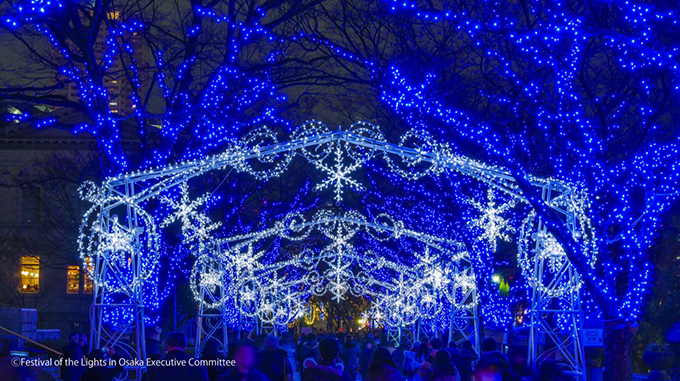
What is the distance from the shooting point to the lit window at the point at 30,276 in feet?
167

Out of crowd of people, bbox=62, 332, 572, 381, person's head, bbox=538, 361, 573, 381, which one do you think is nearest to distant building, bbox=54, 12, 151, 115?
crowd of people, bbox=62, 332, 572, 381

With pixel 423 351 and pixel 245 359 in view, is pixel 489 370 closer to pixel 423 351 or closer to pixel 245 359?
pixel 245 359

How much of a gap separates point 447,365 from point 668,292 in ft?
48.1

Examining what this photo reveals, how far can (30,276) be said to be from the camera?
51.5 metres

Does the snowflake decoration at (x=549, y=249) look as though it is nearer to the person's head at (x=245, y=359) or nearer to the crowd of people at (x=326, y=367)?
the crowd of people at (x=326, y=367)

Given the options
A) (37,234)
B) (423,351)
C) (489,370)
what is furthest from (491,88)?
(37,234)

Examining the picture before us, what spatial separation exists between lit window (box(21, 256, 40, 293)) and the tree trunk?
43231 mm

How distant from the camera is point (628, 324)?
44.3ft

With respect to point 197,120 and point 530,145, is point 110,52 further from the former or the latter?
point 530,145

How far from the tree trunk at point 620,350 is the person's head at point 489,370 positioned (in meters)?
5.19

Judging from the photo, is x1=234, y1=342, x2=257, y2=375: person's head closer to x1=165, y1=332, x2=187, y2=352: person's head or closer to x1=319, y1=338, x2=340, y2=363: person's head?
x1=165, y1=332, x2=187, y2=352: person's head

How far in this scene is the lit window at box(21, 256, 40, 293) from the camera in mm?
50872

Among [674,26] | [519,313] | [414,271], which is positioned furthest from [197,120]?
[519,313]

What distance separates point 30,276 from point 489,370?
47245mm
